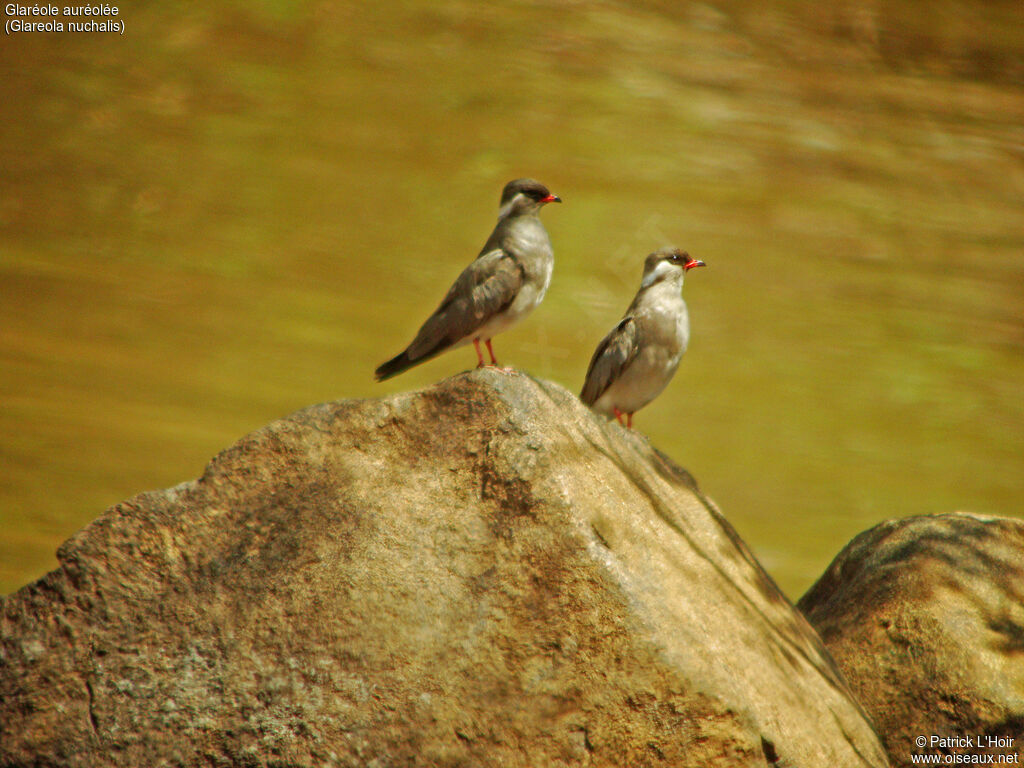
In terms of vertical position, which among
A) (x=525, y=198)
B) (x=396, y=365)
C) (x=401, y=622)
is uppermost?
(x=525, y=198)

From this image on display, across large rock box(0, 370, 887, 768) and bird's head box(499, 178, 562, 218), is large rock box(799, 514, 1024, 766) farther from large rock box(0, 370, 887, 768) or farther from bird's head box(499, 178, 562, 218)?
bird's head box(499, 178, 562, 218)

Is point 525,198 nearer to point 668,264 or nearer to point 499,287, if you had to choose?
point 499,287

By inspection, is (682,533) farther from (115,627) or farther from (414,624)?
(115,627)

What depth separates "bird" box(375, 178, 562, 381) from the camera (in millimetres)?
3463

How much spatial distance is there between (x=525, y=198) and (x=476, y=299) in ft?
1.71

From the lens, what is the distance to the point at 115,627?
2186mm

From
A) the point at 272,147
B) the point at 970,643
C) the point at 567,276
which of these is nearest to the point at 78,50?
the point at 272,147

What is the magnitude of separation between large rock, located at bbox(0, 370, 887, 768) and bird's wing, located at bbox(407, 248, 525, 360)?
1.03 m

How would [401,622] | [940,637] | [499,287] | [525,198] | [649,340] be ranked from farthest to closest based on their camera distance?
1. [649,340]
2. [525,198]
3. [499,287]
4. [940,637]
5. [401,622]

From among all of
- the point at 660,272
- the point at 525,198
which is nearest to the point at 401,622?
the point at 525,198

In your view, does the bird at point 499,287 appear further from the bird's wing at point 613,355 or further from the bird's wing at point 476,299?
the bird's wing at point 613,355

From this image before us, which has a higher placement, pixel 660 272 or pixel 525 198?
pixel 525 198

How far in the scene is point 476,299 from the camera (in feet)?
11.4

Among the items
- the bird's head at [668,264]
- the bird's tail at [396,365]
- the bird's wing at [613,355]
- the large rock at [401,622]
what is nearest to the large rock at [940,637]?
the large rock at [401,622]
